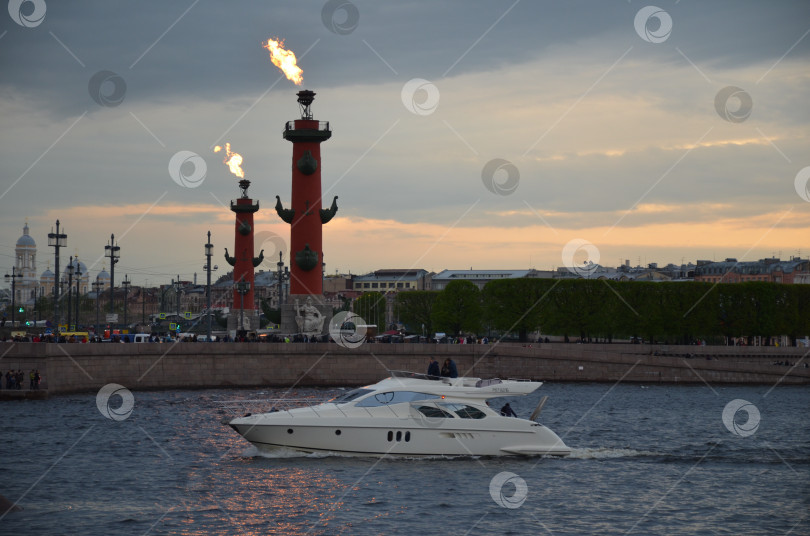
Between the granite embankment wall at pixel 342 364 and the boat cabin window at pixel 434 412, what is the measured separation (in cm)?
2500

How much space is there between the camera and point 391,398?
29047 mm

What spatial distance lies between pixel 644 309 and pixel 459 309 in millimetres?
15449

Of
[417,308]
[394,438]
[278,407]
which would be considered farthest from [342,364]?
[417,308]

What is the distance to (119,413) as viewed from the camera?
43281 millimetres

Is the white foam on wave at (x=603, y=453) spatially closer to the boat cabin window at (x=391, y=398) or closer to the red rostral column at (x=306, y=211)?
the boat cabin window at (x=391, y=398)

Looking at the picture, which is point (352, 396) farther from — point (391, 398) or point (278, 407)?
point (278, 407)

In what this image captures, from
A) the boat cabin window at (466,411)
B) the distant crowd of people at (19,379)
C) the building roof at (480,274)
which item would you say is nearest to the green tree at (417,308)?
the distant crowd of people at (19,379)

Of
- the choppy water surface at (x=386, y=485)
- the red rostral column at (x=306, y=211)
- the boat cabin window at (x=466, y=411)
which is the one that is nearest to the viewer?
the choppy water surface at (x=386, y=485)

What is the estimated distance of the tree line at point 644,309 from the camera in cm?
8375

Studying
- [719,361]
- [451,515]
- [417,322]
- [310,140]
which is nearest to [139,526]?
[451,515]

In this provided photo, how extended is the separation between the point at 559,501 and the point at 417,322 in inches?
3158

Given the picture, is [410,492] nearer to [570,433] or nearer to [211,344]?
[570,433]

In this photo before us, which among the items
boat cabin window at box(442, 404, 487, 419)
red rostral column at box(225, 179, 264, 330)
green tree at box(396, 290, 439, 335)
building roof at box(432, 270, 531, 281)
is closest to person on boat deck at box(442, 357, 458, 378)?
boat cabin window at box(442, 404, 487, 419)

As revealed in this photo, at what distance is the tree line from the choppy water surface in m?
43.4
